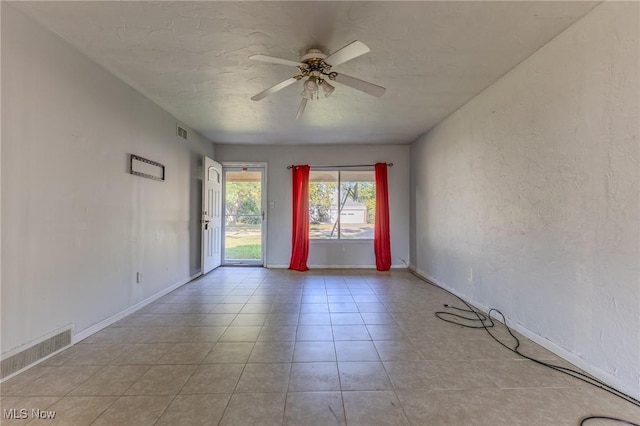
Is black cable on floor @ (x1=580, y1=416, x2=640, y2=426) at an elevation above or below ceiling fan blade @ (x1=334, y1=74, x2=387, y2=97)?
below

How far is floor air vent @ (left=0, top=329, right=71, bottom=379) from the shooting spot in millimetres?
1829

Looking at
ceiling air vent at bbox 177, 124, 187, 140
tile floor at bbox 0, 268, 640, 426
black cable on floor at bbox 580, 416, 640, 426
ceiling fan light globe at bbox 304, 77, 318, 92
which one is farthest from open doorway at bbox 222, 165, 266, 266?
black cable on floor at bbox 580, 416, 640, 426

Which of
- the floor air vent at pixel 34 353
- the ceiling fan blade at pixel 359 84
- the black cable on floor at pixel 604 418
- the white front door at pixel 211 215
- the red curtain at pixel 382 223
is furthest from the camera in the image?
the red curtain at pixel 382 223

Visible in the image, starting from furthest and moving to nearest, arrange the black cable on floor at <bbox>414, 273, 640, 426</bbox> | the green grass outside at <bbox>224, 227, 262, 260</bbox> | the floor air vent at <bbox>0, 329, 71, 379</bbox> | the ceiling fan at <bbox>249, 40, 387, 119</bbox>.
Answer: the green grass outside at <bbox>224, 227, 262, 260</bbox>
the ceiling fan at <bbox>249, 40, 387, 119</bbox>
the floor air vent at <bbox>0, 329, 71, 379</bbox>
the black cable on floor at <bbox>414, 273, 640, 426</bbox>

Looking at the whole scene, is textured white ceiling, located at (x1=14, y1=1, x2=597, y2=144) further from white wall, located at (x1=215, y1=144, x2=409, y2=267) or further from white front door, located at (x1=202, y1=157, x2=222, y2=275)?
white wall, located at (x1=215, y1=144, x2=409, y2=267)

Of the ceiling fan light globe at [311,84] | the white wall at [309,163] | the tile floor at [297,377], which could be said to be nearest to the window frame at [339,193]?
the white wall at [309,163]

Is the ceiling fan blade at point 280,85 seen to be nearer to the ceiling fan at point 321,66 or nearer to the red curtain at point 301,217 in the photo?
the ceiling fan at point 321,66

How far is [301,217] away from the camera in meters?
5.49

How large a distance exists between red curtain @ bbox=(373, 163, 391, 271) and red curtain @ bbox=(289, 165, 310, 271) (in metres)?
1.35

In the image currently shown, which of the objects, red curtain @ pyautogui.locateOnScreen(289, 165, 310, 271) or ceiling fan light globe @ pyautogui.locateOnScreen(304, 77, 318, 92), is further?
red curtain @ pyautogui.locateOnScreen(289, 165, 310, 271)

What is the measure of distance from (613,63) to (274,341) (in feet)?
10.0

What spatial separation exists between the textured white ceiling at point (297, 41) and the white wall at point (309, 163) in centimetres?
205

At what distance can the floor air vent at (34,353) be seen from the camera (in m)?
1.83

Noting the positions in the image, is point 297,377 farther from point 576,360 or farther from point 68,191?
point 68,191
